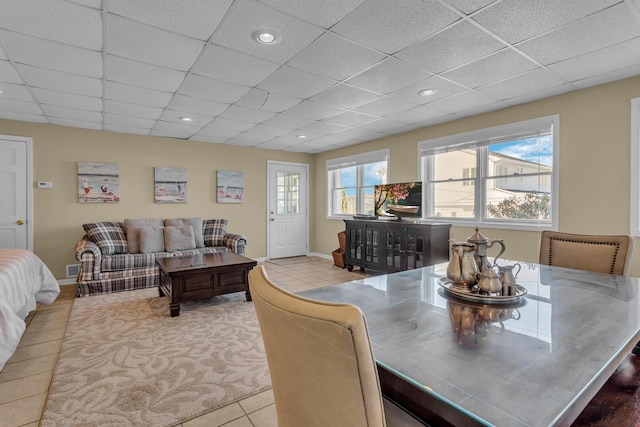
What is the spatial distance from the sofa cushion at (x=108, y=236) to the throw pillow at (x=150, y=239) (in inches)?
10.7

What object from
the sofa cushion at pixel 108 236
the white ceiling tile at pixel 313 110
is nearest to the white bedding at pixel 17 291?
the sofa cushion at pixel 108 236

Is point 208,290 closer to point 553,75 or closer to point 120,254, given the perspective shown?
point 120,254

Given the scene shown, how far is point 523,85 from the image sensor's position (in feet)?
10.1

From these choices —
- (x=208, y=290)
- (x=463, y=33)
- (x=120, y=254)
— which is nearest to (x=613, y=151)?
(x=463, y=33)

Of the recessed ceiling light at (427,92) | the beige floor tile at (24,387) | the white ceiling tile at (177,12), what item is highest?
the recessed ceiling light at (427,92)

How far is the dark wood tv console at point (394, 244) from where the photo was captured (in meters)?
4.18

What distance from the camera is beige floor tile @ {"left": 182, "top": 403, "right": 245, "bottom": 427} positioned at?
1656mm

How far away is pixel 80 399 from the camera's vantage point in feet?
6.05

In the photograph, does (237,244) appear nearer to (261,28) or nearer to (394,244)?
(394,244)

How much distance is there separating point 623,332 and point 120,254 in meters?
5.17

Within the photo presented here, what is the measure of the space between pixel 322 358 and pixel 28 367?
2713mm

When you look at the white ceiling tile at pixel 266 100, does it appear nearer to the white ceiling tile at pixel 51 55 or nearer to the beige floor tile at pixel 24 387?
the white ceiling tile at pixel 51 55

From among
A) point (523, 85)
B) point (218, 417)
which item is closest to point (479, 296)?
point (218, 417)

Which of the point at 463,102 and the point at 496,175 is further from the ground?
the point at 463,102
